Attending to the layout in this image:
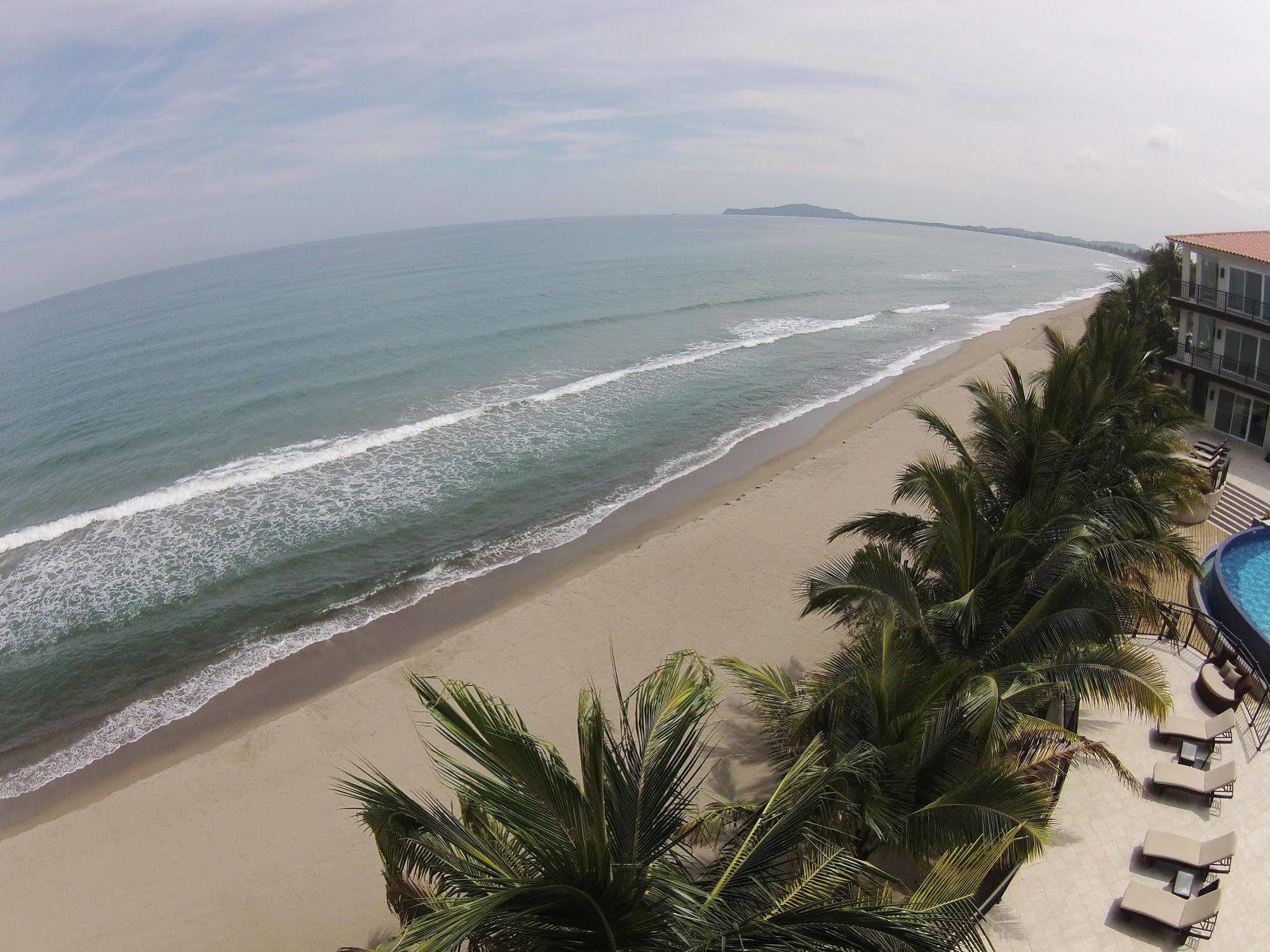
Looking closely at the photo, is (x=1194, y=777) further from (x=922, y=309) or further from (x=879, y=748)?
(x=922, y=309)

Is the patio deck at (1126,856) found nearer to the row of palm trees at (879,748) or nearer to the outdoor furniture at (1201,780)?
the outdoor furniture at (1201,780)

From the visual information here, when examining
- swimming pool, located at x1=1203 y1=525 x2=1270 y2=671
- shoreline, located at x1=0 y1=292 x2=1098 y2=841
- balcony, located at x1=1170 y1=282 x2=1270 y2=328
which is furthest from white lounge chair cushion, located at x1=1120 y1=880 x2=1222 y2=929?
balcony, located at x1=1170 y1=282 x2=1270 y2=328

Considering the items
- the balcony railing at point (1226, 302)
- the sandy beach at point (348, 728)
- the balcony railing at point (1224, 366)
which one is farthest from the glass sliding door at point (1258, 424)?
the sandy beach at point (348, 728)

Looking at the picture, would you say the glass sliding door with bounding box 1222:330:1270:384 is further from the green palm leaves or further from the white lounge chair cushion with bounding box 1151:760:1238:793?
the white lounge chair cushion with bounding box 1151:760:1238:793

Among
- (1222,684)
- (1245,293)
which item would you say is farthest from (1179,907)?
(1245,293)

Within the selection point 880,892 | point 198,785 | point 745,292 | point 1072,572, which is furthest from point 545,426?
point 745,292
